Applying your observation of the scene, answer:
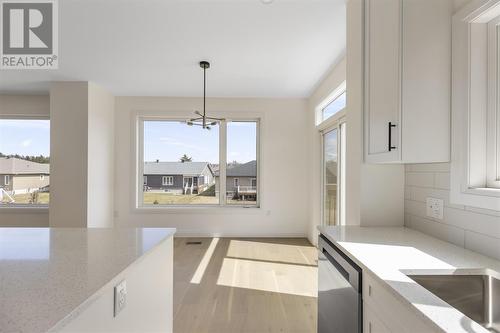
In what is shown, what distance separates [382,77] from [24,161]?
237 inches

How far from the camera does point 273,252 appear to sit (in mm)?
4469

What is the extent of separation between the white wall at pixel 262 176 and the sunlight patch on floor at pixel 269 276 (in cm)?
150

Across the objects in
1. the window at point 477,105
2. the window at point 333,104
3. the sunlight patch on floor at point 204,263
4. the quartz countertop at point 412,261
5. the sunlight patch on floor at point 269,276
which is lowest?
the sunlight patch on floor at point 204,263

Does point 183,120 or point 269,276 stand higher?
point 183,120

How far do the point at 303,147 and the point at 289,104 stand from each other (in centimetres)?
86

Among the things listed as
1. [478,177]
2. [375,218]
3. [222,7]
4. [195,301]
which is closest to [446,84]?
[478,177]

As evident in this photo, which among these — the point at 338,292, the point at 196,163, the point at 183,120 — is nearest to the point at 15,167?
the point at 183,120

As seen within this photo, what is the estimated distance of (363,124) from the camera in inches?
80.1

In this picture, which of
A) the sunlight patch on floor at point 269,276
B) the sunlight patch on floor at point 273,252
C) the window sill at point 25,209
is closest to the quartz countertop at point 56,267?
the sunlight patch on floor at point 269,276

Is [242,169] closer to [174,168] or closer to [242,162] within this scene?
[242,162]

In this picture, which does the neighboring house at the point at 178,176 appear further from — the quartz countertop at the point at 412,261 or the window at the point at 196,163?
the quartz countertop at the point at 412,261

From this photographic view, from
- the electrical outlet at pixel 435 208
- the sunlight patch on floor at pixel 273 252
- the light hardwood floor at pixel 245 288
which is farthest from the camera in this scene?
the sunlight patch on floor at pixel 273 252

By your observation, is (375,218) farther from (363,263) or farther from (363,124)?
(363,263)

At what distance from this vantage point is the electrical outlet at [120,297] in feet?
3.41
